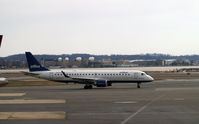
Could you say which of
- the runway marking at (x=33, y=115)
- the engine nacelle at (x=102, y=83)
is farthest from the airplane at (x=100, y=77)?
the runway marking at (x=33, y=115)

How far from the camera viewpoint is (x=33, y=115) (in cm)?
2105

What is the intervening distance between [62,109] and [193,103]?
33.0 feet

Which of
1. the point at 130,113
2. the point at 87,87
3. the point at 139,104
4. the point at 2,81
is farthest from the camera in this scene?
the point at 87,87

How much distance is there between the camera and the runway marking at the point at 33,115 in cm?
2030

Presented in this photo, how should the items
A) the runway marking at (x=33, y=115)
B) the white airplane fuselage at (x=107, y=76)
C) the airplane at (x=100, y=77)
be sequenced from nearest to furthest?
the runway marking at (x=33, y=115) → the airplane at (x=100, y=77) → the white airplane fuselage at (x=107, y=76)

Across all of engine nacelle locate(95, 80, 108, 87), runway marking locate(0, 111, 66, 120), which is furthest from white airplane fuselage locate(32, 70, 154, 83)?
runway marking locate(0, 111, 66, 120)

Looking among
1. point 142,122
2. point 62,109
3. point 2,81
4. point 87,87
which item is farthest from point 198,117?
point 87,87

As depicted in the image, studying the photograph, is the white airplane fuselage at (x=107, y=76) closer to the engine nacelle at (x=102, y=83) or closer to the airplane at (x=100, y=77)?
the airplane at (x=100, y=77)

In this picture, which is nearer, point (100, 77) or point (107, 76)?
point (107, 76)

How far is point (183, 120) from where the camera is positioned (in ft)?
61.6

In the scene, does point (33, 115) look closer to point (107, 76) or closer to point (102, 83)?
point (102, 83)

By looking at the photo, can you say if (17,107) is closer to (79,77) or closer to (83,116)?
(83,116)

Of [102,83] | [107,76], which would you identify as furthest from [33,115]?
[107,76]

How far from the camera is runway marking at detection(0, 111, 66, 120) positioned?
66.6ft
